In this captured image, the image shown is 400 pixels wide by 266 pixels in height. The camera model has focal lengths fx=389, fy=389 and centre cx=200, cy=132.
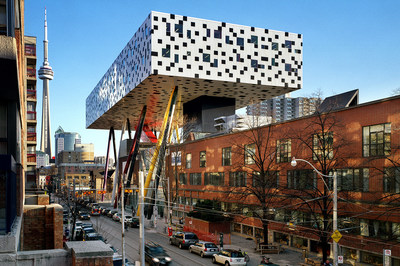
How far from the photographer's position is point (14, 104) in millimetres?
11930

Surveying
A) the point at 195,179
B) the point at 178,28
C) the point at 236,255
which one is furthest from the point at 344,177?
the point at 178,28

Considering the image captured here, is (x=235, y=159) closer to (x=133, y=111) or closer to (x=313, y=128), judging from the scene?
(x=313, y=128)

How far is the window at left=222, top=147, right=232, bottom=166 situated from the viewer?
52.2 m

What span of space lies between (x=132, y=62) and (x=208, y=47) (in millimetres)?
15885

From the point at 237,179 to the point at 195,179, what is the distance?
14509mm

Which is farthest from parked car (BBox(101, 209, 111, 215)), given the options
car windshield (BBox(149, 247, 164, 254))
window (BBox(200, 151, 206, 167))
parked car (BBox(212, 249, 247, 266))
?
parked car (BBox(212, 249, 247, 266))

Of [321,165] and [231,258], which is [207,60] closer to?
[321,165]

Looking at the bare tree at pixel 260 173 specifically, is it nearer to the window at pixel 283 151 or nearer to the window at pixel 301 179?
the window at pixel 283 151

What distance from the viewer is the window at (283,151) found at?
40.3 m

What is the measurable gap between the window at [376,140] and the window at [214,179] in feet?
83.8

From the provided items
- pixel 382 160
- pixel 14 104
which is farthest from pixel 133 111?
pixel 14 104

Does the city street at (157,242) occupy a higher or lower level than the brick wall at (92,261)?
lower

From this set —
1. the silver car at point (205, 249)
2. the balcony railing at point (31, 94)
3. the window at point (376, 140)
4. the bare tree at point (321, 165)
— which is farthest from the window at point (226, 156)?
the balcony railing at point (31, 94)

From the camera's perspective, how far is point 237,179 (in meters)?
50.0
